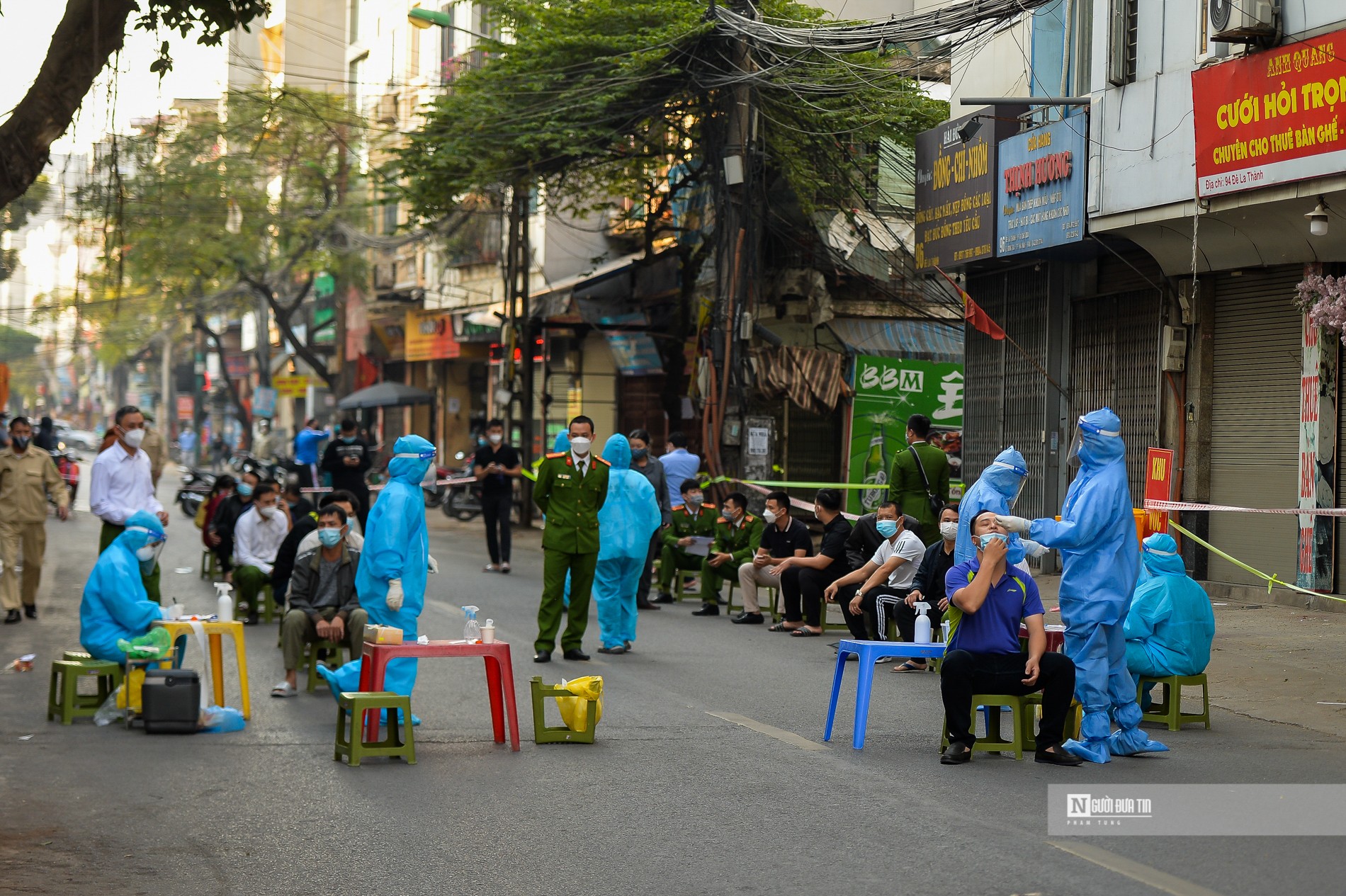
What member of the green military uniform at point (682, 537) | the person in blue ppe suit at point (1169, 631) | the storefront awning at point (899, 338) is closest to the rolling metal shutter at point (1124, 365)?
the green military uniform at point (682, 537)

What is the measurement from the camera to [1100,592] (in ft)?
27.2

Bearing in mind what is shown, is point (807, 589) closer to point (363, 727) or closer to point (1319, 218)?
point (1319, 218)

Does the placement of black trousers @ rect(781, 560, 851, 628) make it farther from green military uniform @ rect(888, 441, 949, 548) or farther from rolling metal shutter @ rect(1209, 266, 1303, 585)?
rolling metal shutter @ rect(1209, 266, 1303, 585)

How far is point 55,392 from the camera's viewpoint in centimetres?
13362

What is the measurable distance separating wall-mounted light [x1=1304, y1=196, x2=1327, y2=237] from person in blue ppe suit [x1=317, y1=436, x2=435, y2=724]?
8.46 m

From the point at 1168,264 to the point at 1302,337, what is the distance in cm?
192

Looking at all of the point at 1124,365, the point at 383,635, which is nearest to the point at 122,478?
the point at 383,635

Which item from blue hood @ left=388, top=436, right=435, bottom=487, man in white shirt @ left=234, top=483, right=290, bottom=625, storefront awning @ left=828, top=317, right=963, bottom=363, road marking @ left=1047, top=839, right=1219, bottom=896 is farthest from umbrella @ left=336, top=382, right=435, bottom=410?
road marking @ left=1047, top=839, right=1219, bottom=896

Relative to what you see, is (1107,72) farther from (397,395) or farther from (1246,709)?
(397,395)

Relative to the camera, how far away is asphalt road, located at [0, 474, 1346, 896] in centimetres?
594

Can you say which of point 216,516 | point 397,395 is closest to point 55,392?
point 397,395

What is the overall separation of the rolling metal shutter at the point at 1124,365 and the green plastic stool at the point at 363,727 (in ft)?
35.8

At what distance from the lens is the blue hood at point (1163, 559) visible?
31.3 feet

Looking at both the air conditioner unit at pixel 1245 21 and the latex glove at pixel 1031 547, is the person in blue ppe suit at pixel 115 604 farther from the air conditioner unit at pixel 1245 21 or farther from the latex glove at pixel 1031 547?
the air conditioner unit at pixel 1245 21
